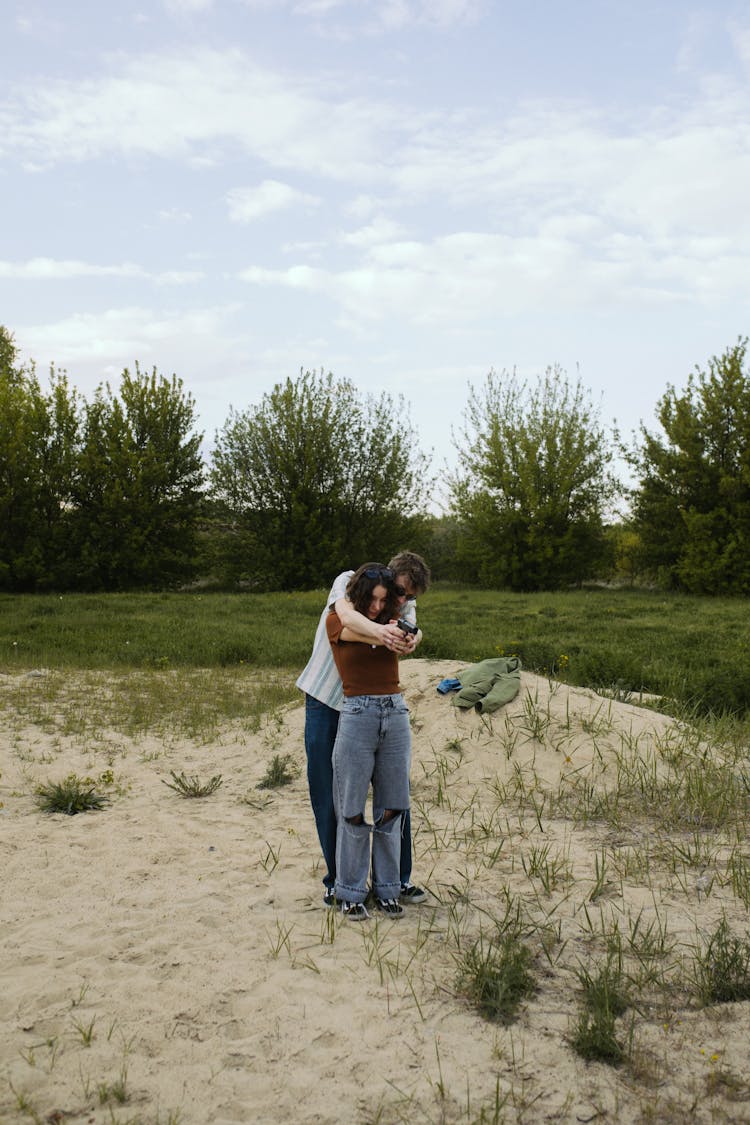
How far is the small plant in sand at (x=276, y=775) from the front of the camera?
25.9ft

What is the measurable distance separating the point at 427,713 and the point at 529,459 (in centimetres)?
2552

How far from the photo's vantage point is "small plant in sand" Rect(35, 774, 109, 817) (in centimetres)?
709

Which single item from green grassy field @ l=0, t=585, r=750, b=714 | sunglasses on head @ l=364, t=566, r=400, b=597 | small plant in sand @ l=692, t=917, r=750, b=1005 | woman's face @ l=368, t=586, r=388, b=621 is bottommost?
small plant in sand @ l=692, t=917, r=750, b=1005

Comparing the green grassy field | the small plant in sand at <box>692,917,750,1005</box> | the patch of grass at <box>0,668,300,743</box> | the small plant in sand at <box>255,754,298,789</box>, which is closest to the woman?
the small plant in sand at <box>692,917,750,1005</box>

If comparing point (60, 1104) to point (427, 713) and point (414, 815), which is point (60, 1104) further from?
point (427, 713)

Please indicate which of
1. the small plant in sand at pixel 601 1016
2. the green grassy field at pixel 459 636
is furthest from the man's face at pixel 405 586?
the green grassy field at pixel 459 636

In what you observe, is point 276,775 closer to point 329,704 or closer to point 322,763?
point 322,763

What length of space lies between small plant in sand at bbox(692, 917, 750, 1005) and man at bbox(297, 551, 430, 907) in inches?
66.2

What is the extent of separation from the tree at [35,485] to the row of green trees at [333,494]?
0.06m

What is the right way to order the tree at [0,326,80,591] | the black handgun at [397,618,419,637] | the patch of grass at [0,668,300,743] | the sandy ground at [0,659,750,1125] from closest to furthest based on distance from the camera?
1. the sandy ground at [0,659,750,1125]
2. the black handgun at [397,618,419,637]
3. the patch of grass at [0,668,300,743]
4. the tree at [0,326,80,591]

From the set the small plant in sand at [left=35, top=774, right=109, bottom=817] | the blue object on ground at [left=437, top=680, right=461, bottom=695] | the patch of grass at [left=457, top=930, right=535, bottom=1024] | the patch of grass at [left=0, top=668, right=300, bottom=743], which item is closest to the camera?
the patch of grass at [left=457, top=930, right=535, bottom=1024]

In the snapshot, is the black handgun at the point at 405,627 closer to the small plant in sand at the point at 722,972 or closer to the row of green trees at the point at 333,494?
the small plant in sand at the point at 722,972

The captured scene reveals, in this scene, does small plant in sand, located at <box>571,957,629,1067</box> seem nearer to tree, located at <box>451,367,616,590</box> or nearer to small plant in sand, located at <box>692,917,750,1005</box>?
small plant in sand, located at <box>692,917,750,1005</box>

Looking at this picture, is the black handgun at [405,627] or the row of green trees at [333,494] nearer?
the black handgun at [405,627]
